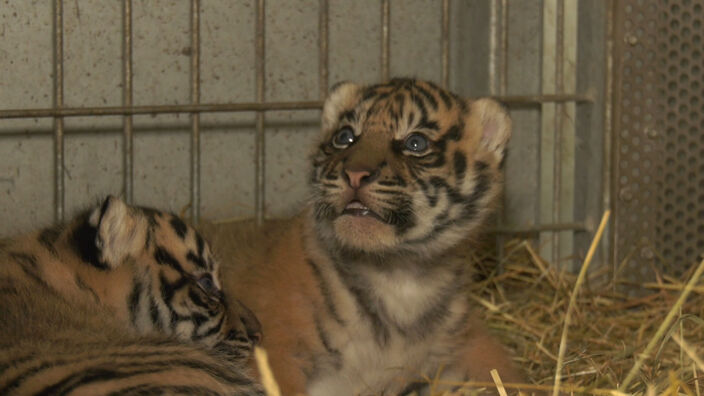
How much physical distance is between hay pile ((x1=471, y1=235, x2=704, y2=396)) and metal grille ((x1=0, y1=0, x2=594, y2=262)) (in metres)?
0.21

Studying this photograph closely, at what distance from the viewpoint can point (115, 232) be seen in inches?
102

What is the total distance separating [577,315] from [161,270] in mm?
1860

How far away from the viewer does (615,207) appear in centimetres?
416

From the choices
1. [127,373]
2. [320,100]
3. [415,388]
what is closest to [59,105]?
[320,100]

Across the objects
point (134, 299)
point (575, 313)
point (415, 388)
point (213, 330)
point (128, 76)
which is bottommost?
point (415, 388)

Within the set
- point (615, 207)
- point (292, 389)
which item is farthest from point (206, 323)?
point (615, 207)

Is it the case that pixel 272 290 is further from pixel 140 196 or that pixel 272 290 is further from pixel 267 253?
pixel 140 196

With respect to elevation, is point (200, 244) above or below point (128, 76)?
below

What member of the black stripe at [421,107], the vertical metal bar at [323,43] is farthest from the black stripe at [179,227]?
the vertical metal bar at [323,43]

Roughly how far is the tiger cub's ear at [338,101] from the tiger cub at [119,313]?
711 mm

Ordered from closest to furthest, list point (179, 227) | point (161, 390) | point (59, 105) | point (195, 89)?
1. point (161, 390)
2. point (179, 227)
3. point (59, 105)
4. point (195, 89)

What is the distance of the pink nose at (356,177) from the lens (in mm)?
2850

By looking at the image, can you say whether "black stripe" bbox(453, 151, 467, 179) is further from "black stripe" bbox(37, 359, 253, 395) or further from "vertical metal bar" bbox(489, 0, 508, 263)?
"black stripe" bbox(37, 359, 253, 395)

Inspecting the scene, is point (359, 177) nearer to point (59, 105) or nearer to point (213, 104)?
point (213, 104)
